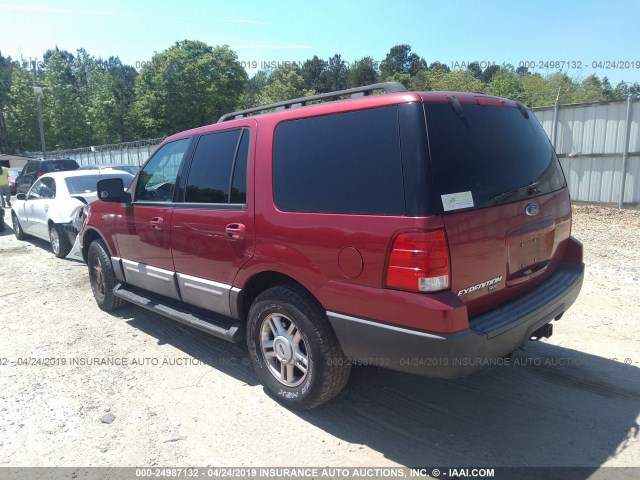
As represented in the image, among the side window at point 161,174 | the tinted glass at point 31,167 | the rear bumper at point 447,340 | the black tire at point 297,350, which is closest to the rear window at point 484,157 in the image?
the rear bumper at point 447,340

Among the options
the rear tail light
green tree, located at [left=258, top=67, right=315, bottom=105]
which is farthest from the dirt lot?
green tree, located at [left=258, top=67, right=315, bottom=105]

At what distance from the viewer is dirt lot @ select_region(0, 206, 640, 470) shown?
2906 millimetres

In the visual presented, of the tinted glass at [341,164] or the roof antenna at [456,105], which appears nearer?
the tinted glass at [341,164]

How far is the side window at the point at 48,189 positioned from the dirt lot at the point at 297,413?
4.49 metres

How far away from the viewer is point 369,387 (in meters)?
3.69

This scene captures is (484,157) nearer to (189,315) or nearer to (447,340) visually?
(447,340)

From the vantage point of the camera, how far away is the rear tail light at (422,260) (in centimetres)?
246

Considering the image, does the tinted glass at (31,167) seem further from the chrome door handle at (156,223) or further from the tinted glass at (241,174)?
the tinted glass at (241,174)

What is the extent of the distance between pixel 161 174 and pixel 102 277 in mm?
1784

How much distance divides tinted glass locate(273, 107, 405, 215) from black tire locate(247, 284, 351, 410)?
65cm

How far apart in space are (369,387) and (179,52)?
158 feet

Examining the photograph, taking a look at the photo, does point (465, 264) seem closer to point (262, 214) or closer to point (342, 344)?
point (342, 344)

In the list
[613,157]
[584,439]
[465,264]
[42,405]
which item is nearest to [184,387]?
[42,405]

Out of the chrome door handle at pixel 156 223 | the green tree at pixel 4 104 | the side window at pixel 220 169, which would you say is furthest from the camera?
the green tree at pixel 4 104
